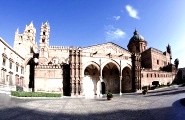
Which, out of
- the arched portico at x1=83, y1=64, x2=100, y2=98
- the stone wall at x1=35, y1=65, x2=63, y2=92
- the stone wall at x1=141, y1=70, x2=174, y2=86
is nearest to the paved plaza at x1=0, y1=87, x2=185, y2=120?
the stone wall at x1=35, y1=65, x2=63, y2=92

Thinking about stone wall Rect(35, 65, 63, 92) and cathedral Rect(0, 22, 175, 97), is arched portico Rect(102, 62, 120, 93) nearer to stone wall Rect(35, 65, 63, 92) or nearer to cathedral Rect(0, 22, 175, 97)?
cathedral Rect(0, 22, 175, 97)

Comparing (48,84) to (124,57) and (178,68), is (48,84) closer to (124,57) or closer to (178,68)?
(124,57)

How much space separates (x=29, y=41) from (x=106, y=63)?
24675 mm

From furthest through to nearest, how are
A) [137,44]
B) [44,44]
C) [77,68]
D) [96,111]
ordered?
[137,44]
[44,44]
[77,68]
[96,111]

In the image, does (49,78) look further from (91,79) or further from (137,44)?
(137,44)

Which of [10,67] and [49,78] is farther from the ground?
[10,67]

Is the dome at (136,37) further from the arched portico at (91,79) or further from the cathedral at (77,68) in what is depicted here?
the arched portico at (91,79)

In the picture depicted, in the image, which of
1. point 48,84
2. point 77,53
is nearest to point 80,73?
point 77,53

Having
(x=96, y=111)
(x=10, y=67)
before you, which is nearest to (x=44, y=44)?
(x=10, y=67)

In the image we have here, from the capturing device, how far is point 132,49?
59125 mm

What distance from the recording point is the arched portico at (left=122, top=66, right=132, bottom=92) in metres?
42.7

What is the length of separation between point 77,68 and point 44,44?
13.4m

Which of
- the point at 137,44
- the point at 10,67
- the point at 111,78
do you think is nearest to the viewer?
the point at 10,67

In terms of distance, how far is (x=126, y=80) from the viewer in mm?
43375
